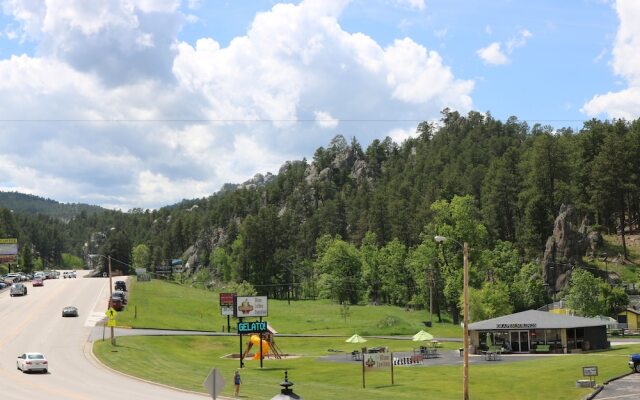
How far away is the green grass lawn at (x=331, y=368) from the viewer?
45344 millimetres

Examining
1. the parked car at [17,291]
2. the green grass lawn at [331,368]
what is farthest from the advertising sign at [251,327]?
the parked car at [17,291]

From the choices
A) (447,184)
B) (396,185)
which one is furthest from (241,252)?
(447,184)

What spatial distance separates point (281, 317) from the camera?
121 meters

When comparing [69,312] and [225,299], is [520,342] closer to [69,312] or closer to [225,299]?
[225,299]

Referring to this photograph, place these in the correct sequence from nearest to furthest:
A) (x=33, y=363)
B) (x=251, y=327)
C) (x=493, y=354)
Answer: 1. (x=33, y=363)
2. (x=251, y=327)
3. (x=493, y=354)

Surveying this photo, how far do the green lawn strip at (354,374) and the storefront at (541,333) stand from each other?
286cm

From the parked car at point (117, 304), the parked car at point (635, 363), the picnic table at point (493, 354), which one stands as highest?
the parked car at point (117, 304)

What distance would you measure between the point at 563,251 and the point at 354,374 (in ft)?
261

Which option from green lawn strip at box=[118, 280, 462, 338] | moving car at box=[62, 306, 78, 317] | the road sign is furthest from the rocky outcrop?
the road sign

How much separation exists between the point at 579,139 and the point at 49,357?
432ft

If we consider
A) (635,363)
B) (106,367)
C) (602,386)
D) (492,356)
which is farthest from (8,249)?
(602,386)

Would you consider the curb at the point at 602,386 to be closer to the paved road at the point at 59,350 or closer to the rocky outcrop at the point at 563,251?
the paved road at the point at 59,350

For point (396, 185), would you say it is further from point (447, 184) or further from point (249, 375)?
point (249, 375)

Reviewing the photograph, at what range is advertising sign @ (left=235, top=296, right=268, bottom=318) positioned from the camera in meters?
67.6
